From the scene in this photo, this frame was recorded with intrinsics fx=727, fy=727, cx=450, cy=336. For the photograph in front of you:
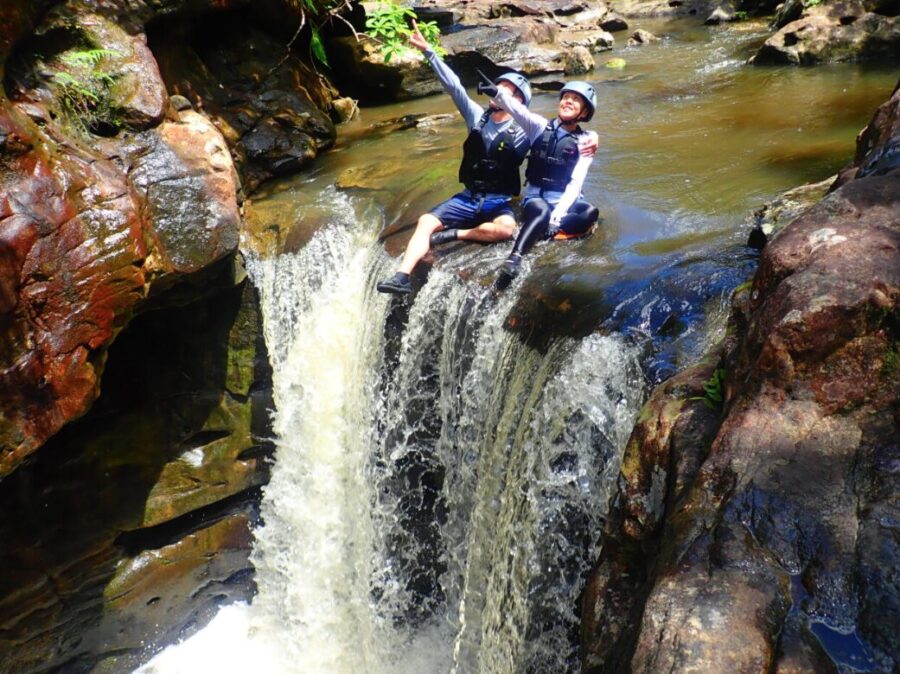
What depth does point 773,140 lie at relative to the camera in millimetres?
6965

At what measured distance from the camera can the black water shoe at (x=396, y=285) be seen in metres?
4.77

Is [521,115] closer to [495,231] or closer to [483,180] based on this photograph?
[483,180]

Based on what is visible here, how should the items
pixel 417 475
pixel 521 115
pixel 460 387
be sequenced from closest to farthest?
pixel 460 387, pixel 521 115, pixel 417 475

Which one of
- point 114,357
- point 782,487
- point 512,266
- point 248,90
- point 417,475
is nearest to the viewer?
point 782,487

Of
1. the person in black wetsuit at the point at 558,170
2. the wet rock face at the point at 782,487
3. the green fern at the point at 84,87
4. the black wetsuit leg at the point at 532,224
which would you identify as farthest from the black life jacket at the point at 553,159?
the green fern at the point at 84,87

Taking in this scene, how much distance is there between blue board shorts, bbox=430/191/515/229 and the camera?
206 inches

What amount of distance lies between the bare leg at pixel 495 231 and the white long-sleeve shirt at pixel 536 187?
0.70ft

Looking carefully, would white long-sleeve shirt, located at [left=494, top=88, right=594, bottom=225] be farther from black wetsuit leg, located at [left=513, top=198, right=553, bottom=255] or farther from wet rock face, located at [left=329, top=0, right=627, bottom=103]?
wet rock face, located at [left=329, top=0, right=627, bottom=103]

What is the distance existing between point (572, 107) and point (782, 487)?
11.0 ft

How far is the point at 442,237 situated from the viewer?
17.0ft

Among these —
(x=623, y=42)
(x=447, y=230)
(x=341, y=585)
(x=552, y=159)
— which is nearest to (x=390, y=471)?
(x=341, y=585)

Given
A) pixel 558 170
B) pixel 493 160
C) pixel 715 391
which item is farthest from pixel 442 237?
pixel 715 391

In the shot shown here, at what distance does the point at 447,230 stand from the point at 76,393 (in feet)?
8.61

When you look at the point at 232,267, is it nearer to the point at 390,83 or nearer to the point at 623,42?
the point at 390,83
